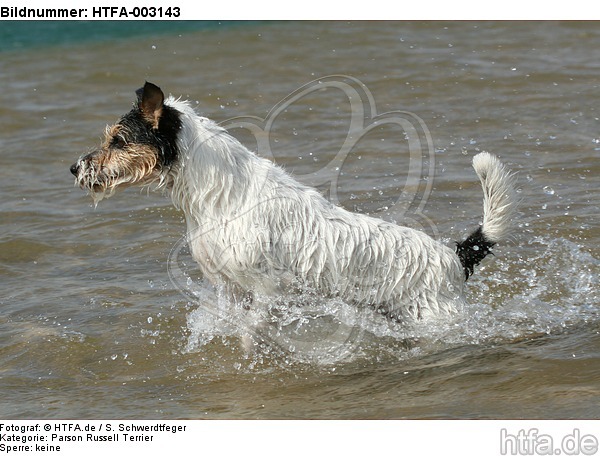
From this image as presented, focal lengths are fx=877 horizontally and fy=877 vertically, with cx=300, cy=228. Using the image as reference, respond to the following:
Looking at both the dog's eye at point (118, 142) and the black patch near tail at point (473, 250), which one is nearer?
the dog's eye at point (118, 142)

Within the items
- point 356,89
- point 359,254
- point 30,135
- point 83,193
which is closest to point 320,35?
point 356,89

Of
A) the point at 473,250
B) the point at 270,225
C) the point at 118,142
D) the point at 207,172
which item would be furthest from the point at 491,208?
the point at 118,142

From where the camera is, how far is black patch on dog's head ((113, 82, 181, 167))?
4875 mm

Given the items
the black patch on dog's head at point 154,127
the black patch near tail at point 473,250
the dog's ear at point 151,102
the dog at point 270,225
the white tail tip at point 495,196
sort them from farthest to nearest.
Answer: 1. the black patch near tail at point 473,250
2. the white tail tip at point 495,196
3. the dog at point 270,225
4. the black patch on dog's head at point 154,127
5. the dog's ear at point 151,102

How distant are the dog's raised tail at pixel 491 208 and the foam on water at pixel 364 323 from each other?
1.21ft

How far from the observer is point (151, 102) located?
4812 millimetres

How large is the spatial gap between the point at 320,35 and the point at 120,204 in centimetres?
606

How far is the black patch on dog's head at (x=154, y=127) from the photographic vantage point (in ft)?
16.0

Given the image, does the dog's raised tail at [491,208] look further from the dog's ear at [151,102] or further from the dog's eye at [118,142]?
the dog's eye at [118,142]

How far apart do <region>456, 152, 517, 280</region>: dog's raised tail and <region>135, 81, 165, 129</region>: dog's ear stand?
6.12 feet

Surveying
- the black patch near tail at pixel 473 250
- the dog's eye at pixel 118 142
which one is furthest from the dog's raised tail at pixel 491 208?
the dog's eye at pixel 118 142

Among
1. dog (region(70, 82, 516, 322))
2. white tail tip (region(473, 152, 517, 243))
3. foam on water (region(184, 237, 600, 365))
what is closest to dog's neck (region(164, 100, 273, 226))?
dog (region(70, 82, 516, 322))

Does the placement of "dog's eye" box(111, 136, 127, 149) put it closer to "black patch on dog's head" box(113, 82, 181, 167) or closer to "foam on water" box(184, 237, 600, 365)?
"black patch on dog's head" box(113, 82, 181, 167)

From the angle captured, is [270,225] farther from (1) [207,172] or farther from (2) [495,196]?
(2) [495,196]
